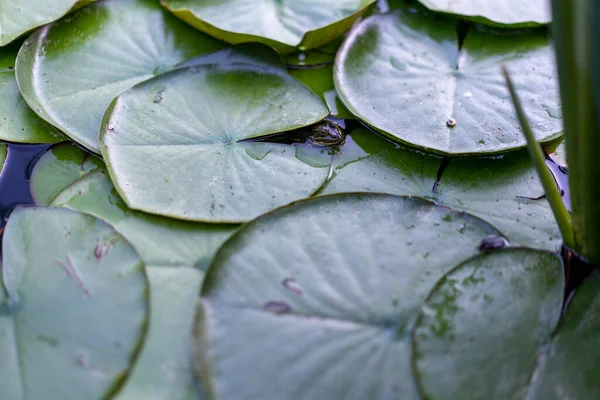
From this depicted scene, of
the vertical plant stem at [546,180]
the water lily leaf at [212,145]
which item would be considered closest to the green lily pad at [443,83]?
the water lily leaf at [212,145]

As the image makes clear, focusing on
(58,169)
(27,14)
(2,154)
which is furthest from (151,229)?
(27,14)

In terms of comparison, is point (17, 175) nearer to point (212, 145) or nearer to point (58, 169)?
point (58, 169)

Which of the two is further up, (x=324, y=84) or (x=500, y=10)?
(x=500, y=10)

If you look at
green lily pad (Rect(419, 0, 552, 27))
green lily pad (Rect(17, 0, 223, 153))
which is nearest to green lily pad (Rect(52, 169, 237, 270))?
green lily pad (Rect(17, 0, 223, 153))

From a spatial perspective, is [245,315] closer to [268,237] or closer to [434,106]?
[268,237]

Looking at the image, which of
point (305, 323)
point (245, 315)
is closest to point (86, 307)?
point (245, 315)

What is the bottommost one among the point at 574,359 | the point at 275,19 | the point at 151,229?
the point at 574,359

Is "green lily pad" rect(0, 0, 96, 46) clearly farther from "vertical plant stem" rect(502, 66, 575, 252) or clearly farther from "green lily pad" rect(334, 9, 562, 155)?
"vertical plant stem" rect(502, 66, 575, 252)
